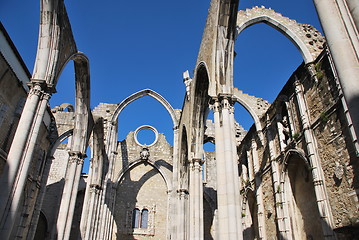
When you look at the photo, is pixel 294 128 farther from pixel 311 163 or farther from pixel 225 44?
pixel 225 44

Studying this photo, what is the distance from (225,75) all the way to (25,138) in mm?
5375

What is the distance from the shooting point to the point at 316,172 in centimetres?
835

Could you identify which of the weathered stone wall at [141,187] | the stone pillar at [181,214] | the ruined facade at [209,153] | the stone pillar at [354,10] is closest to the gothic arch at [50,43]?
the ruined facade at [209,153]

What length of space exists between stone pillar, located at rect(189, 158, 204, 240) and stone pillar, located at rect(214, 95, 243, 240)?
4184mm

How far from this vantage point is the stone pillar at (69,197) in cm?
1032

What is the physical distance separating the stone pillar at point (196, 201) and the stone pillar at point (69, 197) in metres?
4.74

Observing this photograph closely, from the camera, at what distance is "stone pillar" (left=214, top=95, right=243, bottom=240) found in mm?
5992

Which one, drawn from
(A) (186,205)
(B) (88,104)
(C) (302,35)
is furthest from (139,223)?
(C) (302,35)

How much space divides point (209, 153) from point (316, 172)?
11.2 meters

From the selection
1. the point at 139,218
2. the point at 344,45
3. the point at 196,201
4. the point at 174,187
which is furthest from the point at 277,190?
the point at 139,218

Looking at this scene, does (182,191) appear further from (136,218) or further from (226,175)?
(226,175)

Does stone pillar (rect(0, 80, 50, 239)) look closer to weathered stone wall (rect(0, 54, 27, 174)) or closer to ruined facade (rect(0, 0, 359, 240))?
ruined facade (rect(0, 0, 359, 240))

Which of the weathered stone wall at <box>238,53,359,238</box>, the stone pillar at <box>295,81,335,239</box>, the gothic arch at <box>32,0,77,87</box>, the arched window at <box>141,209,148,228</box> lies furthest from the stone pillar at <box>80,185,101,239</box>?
the stone pillar at <box>295,81,335,239</box>

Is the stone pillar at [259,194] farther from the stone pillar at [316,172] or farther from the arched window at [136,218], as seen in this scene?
the arched window at [136,218]
